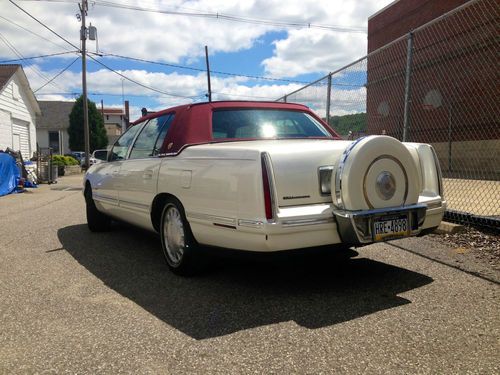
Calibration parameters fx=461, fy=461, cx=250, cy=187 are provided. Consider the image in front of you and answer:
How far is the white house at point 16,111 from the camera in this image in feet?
68.3

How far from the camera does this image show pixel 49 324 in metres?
3.22

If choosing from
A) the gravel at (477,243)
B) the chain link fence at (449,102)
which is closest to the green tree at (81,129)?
the chain link fence at (449,102)

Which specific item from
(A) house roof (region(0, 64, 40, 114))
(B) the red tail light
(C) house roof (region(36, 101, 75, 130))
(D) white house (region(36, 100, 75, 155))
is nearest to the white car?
(B) the red tail light

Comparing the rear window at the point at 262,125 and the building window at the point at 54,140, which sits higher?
the building window at the point at 54,140

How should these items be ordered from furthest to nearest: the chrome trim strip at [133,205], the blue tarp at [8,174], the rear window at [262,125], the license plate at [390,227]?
1. the blue tarp at [8,174]
2. the chrome trim strip at [133,205]
3. the rear window at [262,125]
4. the license plate at [390,227]

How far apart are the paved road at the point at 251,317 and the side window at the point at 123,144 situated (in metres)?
1.42

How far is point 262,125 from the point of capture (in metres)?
4.58

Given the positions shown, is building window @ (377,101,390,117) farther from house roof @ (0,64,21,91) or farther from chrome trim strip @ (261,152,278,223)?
Result: house roof @ (0,64,21,91)

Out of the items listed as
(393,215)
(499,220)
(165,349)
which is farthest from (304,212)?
(499,220)

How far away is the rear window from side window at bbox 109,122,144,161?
156 centimetres

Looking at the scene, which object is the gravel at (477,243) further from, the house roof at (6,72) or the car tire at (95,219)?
the house roof at (6,72)

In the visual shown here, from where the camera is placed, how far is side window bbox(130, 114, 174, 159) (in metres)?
4.81

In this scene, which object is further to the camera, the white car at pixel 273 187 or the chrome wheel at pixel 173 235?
the chrome wheel at pixel 173 235

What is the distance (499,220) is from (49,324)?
4.65 m
